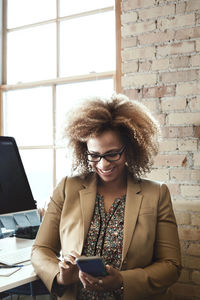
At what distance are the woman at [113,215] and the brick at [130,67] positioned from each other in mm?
545

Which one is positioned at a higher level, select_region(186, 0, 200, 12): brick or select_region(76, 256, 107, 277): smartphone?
select_region(186, 0, 200, 12): brick

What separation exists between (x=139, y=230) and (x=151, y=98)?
925 mm

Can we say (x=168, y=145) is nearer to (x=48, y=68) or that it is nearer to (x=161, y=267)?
(x=161, y=267)

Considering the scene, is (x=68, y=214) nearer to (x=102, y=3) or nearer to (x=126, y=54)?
(x=126, y=54)

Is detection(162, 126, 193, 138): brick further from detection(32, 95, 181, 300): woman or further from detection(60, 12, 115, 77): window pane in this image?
detection(60, 12, 115, 77): window pane

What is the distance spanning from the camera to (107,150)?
1640mm

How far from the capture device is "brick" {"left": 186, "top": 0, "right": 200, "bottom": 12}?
210 cm

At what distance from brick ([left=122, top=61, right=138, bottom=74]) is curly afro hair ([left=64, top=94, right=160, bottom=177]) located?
1.73 feet

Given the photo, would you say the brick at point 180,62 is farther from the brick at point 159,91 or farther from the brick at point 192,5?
the brick at point 192,5

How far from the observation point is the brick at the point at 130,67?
7.45 ft

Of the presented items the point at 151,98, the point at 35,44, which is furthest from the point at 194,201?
the point at 35,44

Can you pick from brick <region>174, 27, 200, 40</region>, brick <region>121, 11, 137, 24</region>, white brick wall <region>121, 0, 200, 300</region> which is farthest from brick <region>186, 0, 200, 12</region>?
brick <region>121, 11, 137, 24</region>

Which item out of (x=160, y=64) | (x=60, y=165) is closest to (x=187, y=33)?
(x=160, y=64)

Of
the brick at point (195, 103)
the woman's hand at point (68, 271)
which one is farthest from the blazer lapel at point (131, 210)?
the brick at point (195, 103)
